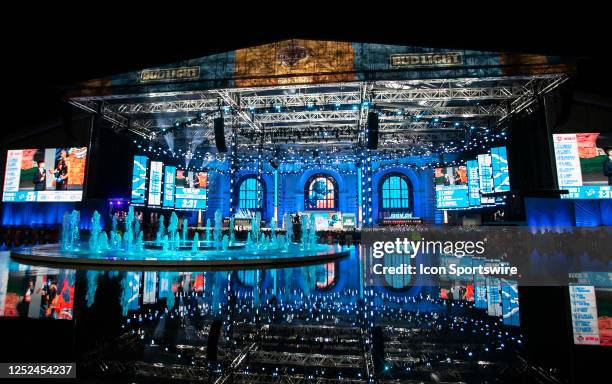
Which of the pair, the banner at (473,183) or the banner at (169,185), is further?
the banner at (169,185)

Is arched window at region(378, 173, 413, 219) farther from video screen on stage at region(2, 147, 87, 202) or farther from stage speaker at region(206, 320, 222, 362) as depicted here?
stage speaker at region(206, 320, 222, 362)

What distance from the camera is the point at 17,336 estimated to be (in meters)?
1.96

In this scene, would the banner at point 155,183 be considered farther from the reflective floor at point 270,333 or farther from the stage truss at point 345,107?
the reflective floor at point 270,333

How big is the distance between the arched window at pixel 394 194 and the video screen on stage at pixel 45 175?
1709 cm

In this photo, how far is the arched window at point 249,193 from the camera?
21.7 metres

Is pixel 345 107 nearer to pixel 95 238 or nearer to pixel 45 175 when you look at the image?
pixel 95 238

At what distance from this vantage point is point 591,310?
2799 mm

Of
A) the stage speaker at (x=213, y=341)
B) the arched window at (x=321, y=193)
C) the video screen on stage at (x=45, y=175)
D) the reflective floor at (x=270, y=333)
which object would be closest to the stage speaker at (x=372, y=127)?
the reflective floor at (x=270, y=333)

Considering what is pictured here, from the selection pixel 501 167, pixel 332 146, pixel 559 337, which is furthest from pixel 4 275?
pixel 332 146

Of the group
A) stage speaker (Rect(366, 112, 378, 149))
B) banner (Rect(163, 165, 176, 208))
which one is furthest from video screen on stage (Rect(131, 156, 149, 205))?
stage speaker (Rect(366, 112, 378, 149))

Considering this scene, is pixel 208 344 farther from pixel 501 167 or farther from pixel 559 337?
pixel 501 167

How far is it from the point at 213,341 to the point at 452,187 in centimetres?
1681

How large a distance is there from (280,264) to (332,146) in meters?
14.0

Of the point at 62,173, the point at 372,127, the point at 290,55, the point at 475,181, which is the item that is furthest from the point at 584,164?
the point at 62,173
